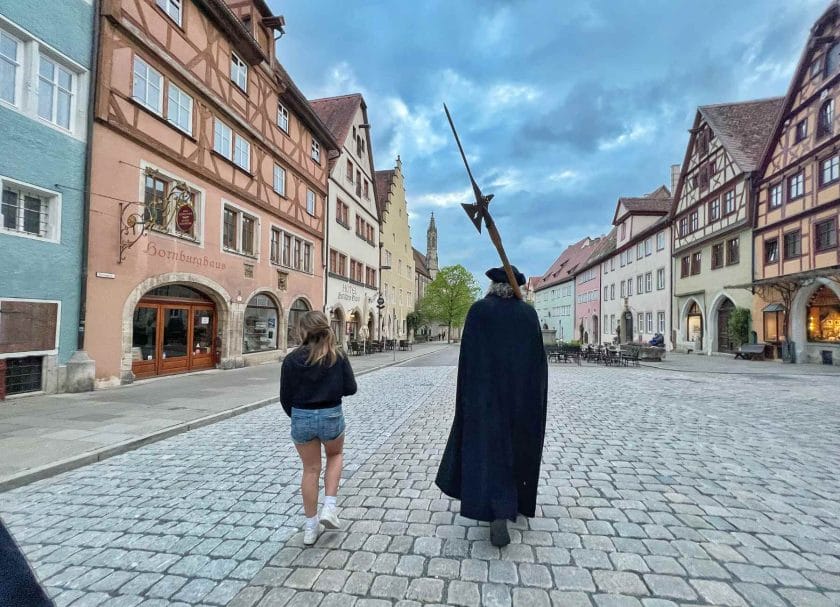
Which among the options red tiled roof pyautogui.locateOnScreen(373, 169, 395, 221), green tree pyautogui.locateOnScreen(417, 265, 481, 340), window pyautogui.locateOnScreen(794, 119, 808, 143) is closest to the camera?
window pyautogui.locateOnScreen(794, 119, 808, 143)

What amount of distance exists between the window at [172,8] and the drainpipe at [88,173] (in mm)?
2331

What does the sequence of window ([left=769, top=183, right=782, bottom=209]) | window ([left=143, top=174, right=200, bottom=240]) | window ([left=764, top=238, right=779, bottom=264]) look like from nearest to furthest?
1. window ([left=143, top=174, right=200, bottom=240])
2. window ([left=769, top=183, right=782, bottom=209])
3. window ([left=764, top=238, right=779, bottom=264])

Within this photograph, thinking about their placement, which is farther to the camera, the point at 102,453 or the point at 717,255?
the point at 717,255

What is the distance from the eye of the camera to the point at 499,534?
3.09 meters

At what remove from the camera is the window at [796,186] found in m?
19.2

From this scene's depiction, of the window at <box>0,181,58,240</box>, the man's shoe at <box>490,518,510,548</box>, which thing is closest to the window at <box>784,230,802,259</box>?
the man's shoe at <box>490,518,510,548</box>

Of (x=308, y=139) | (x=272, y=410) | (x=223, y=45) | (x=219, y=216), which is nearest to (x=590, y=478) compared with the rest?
(x=272, y=410)

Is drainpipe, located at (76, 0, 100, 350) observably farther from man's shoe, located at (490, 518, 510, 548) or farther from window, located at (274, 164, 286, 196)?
man's shoe, located at (490, 518, 510, 548)

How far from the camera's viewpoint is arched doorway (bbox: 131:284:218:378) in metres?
11.8

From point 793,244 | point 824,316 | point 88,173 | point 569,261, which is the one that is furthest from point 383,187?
point 569,261

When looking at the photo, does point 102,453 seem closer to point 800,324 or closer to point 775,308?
point 775,308

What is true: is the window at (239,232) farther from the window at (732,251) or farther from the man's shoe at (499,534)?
the window at (732,251)

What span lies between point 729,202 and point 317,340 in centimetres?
2792

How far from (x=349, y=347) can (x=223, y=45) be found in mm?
16427
